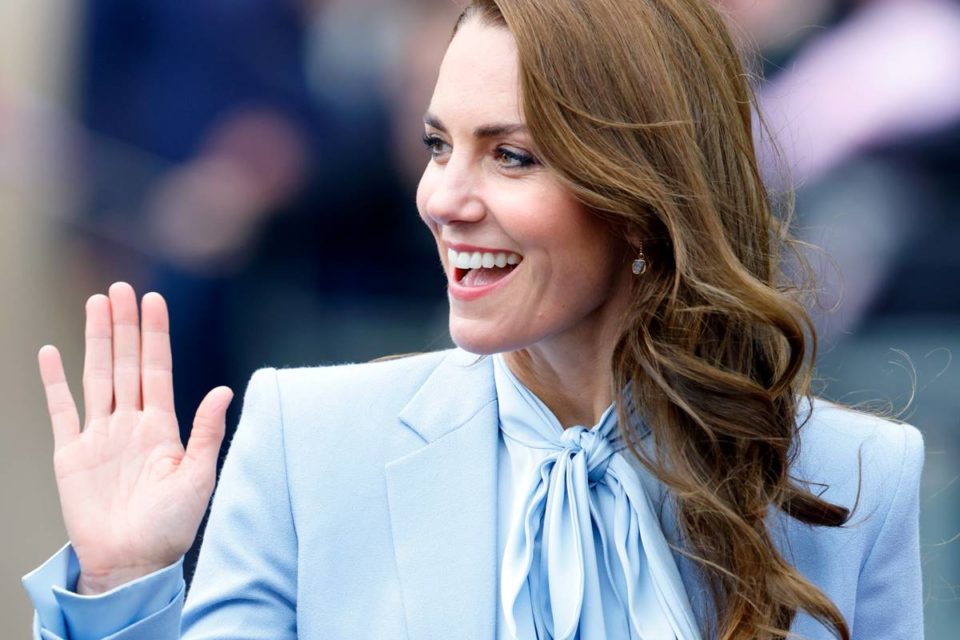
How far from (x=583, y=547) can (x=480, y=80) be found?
30.2 inches

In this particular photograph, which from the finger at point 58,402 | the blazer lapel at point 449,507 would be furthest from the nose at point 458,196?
the finger at point 58,402

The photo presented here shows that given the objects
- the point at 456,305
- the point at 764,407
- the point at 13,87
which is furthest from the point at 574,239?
the point at 13,87

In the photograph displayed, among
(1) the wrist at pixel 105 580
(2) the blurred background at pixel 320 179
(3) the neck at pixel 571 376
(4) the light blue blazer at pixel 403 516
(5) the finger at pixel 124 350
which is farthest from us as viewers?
(2) the blurred background at pixel 320 179

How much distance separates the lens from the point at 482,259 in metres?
2.25

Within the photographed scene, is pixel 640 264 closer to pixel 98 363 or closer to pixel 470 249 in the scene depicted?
pixel 470 249

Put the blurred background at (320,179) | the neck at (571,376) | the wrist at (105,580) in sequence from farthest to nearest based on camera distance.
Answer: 1. the blurred background at (320,179)
2. the neck at (571,376)
3. the wrist at (105,580)

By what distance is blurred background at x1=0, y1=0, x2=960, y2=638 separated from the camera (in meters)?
4.59

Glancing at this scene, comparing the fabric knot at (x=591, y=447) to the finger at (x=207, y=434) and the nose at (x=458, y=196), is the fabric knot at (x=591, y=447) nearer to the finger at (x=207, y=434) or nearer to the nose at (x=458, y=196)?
the nose at (x=458, y=196)

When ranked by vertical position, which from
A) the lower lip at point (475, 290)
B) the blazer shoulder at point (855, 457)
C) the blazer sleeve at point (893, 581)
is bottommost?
the blazer sleeve at point (893, 581)

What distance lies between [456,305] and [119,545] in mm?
629

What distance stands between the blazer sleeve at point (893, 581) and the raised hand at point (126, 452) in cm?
113

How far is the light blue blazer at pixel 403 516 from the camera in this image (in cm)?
228

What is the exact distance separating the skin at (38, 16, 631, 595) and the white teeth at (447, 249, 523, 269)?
0.02 meters

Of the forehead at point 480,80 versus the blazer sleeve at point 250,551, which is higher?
the forehead at point 480,80
